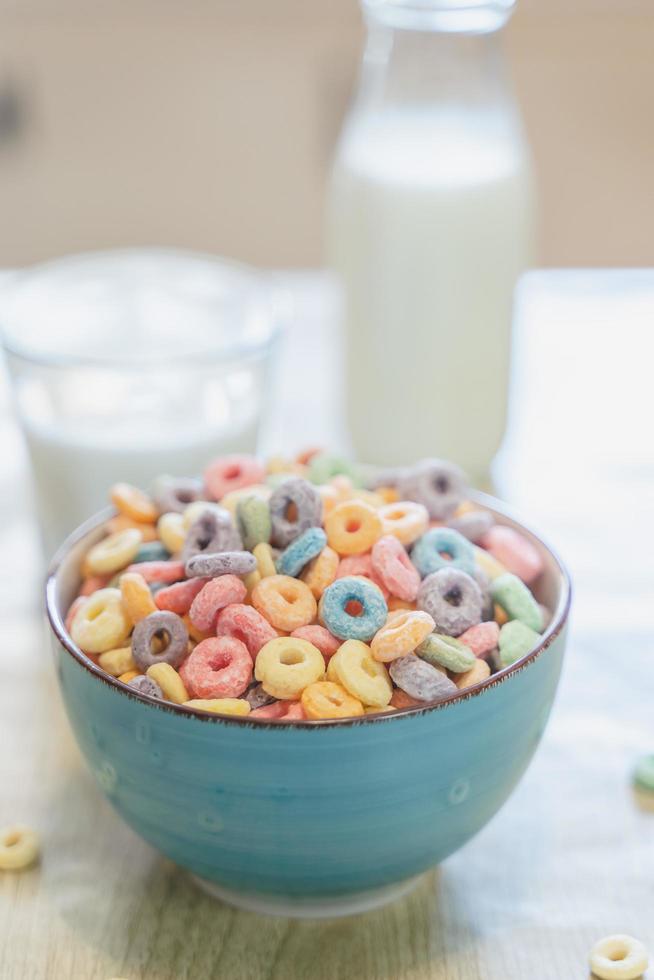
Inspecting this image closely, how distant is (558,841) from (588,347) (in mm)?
692

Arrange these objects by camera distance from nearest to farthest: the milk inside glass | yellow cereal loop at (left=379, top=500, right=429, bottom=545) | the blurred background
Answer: yellow cereal loop at (left=379, top=500, right=429, bottom=545) → the milk inside glass → the blurred background

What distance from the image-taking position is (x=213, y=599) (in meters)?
0.66

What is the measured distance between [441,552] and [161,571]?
147mm

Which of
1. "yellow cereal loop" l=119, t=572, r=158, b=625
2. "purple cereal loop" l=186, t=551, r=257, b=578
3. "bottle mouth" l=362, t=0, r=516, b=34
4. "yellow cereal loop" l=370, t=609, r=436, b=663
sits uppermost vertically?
"bottle mouth" l=362, t=0, r=516, b=34

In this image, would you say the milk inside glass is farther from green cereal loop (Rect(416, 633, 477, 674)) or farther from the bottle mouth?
green cereal loop (Rect(416, 633, 477, 674))

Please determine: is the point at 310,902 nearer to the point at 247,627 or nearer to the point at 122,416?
the point at 247,627

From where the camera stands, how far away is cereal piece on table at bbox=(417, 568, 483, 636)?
667 mm

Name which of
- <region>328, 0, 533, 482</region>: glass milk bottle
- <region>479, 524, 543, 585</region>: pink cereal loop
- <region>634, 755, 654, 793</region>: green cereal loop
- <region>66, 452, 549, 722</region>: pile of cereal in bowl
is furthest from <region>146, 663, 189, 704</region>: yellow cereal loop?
<region>328, 0, 533, 482</region>: glass milk bottle

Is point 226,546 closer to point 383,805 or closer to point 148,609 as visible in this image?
point 148,609

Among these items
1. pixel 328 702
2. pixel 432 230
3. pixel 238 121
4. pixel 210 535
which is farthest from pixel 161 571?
pixel 238 121

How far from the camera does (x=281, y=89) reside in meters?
2.38

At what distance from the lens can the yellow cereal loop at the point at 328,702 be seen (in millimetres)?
621

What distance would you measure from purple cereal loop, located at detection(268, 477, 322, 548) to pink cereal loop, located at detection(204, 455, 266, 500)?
0.07m

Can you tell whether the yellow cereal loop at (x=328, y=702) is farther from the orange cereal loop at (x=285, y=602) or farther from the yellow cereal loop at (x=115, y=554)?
the yellow cereal loop at (x=115, y=554)
